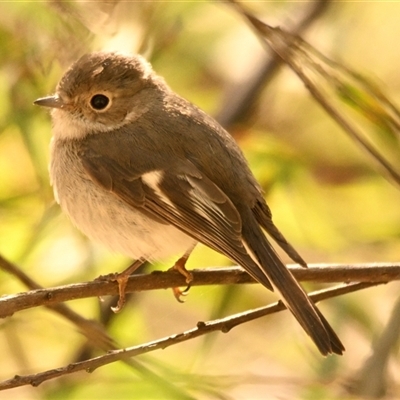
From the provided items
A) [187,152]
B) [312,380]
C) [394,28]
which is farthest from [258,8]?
[312,380]

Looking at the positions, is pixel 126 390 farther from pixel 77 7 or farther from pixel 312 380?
pixel 77 7

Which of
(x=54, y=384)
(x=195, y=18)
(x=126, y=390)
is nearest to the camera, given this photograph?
(x=126, y=390)

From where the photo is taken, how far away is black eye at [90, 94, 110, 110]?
2.71 metres

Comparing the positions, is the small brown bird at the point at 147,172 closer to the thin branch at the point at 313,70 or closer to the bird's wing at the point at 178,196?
the bird's wing at the point at 178,196

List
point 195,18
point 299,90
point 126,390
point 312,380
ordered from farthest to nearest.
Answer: point 299,90 → point 195,18 → point 312,380 → point 126,390

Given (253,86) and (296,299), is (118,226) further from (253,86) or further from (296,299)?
(253,86)

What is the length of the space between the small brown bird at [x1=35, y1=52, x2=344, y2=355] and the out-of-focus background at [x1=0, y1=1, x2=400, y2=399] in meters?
0.12

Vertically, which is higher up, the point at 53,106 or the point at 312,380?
the point at 53,106

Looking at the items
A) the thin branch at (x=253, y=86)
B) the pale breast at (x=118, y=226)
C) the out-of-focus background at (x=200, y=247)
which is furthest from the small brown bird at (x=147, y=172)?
the thin branch at (x=253, y=86)

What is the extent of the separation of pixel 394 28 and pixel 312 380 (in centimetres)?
189

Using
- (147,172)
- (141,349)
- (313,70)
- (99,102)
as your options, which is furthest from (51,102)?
(141,349)

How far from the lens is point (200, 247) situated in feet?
9.18

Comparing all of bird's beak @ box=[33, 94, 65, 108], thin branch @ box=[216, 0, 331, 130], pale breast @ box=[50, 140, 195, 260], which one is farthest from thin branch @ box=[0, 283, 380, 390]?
thin branch @ box=[216, 0, 331, 130]

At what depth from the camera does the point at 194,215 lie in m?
2.33
